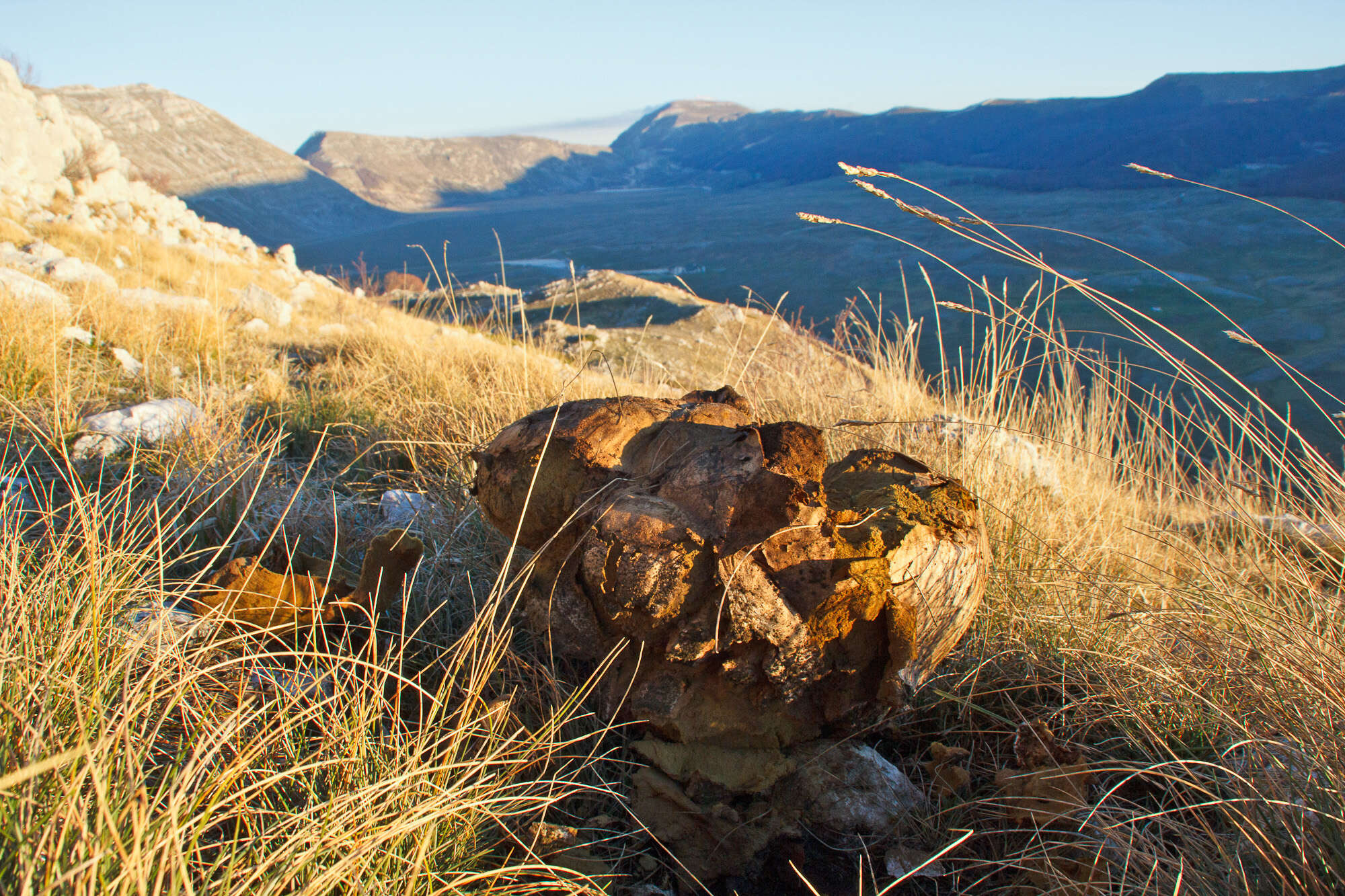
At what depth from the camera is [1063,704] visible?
158 centimetres

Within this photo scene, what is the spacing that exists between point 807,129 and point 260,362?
141152 millimetres

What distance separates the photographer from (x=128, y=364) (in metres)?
3.75

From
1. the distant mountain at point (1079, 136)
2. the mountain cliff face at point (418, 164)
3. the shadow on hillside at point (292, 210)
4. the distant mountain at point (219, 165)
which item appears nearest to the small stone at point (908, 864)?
the distant mountain at point (1079, 136)

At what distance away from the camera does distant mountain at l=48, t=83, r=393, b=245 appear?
69.1 metres

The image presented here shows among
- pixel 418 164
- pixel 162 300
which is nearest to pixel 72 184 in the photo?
pixel 162 300

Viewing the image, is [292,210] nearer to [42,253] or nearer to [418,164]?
[418,164]

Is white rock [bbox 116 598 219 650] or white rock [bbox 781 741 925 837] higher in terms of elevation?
white rock [bbox 116 598 219 650]

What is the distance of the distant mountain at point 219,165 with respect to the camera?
69.1m

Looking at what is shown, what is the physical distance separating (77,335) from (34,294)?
115 centimetres

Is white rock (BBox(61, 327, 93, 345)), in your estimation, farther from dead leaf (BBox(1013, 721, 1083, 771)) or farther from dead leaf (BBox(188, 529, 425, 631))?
dead leaf (BBox(1013, 721, 1083, 771))

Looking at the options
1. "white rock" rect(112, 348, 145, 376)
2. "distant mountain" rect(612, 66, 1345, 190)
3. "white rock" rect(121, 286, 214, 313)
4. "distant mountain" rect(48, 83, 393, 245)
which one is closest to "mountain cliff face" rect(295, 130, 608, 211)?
"distant mountain" rect(48, 83, 393, 245)

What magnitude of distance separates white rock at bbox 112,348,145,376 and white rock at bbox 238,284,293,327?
366cm

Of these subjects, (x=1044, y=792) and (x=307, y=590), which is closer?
(x=1044, y=792)

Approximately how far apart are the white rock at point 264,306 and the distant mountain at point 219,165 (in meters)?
69.4
